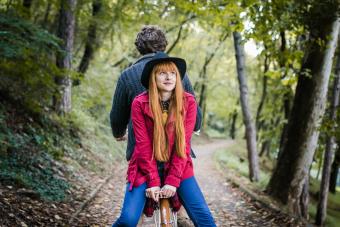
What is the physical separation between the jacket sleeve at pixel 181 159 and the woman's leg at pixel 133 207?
0.22 meters

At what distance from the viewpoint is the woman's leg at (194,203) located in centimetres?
319

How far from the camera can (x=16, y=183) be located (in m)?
6.20

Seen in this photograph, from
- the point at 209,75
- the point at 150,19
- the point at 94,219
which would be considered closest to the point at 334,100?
the point at 94,219

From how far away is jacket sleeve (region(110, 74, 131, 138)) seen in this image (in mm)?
3699

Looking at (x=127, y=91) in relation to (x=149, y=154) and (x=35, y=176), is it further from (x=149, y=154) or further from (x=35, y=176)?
(x=35, y=176)

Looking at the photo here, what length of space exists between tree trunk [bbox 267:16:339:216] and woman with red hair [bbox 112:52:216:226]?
5261 mm

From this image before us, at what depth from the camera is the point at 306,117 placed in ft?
26.5

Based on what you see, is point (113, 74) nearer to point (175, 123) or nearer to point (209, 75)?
point (175, 123)

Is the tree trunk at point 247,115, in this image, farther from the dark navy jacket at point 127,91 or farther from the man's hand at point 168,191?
the man's hand at point 168,191

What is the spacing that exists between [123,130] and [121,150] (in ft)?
42.3

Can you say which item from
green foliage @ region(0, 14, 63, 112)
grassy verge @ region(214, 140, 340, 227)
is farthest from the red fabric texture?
grassy verge @ region(214, 140, 340, 227)

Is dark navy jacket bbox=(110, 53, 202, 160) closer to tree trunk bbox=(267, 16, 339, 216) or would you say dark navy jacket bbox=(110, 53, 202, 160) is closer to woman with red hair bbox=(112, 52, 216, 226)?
woman with red hair bbox=(112, 52, 216, 226)

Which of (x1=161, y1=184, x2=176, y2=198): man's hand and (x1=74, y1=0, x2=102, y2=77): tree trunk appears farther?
(x1=74, y1=0, x2=102, y2=77): tree trunk

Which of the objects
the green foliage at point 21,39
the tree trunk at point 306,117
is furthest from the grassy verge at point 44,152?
the tree trunk at point 306,117
